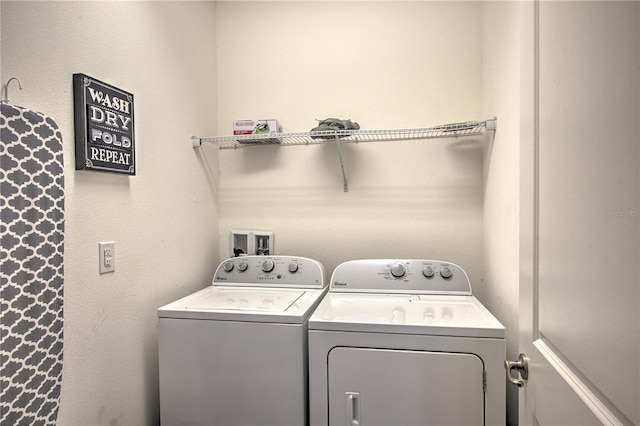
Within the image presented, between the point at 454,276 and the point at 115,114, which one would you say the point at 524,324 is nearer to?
the point at 454,276

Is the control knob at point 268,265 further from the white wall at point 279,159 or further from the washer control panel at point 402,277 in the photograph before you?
the washer control panel at point 402,277

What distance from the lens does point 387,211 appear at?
7.12ft

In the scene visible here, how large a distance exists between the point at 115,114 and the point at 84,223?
17.9 inches

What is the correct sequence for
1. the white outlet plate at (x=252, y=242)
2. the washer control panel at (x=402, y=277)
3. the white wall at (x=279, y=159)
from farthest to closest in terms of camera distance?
1. the white outlet plate at (x=252, y=242)
2. the washer control panel at (x=402, y=277)
3. the white wall at (x=279, y=159)

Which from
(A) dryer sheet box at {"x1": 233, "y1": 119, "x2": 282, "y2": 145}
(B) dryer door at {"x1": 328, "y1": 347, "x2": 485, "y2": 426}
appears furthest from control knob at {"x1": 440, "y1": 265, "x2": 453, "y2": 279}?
(A) dryer sheet box at {"x1": 233, "y1": 119, "x2": 282, "y2": 145}

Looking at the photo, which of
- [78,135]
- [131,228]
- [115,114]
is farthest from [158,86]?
[131,228]

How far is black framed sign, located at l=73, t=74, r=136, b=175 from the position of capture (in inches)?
50.0

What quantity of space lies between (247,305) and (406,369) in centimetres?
75

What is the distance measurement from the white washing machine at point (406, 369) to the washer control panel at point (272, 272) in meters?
0.48

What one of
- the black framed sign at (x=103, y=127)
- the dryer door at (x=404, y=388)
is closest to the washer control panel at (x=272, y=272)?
the dryer door at (x=404, y=388)

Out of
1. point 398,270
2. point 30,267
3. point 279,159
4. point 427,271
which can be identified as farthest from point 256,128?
point 30,267

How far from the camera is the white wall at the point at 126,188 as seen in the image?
1207 mm

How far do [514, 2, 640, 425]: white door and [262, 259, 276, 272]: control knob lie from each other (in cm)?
137

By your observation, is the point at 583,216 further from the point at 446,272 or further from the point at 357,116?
the point at 357,116
